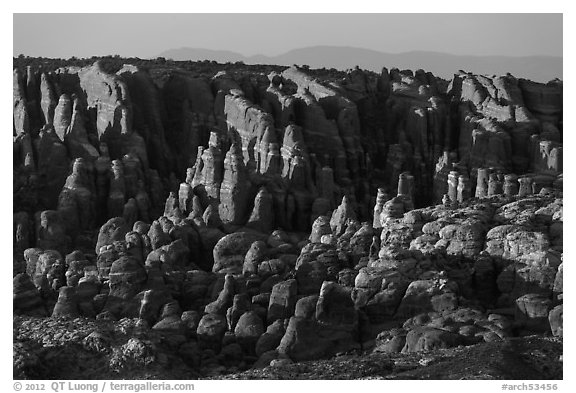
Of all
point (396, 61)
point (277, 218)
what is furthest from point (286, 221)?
point (396, 61)

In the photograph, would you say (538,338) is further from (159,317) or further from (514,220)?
(159,317)

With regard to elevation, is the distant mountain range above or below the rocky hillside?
above

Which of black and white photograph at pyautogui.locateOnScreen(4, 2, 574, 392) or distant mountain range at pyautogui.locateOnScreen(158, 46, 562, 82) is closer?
black and white photograph at pyautogui.locateOnScreen(4, 2, 574, 392)

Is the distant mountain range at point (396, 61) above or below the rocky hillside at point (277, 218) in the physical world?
above

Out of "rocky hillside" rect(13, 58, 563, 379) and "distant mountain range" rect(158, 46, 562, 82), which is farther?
"distant mountain range" rect(158, 46, 562, 82)

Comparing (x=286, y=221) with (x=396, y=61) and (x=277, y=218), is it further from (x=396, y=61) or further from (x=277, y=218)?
(x=396, y=61)
